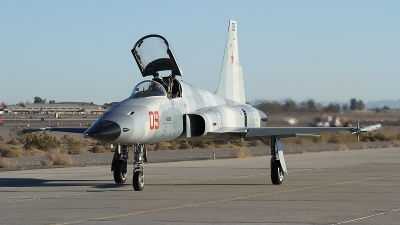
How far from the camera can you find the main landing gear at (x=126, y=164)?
1662 cm

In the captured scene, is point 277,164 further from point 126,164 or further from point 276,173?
point 126,164

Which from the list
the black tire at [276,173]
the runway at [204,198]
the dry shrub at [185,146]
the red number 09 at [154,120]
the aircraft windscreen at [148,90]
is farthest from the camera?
the dry shrub at [185,146]

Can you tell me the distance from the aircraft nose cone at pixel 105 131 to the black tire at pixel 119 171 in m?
3.60

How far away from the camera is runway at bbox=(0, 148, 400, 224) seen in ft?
38.7

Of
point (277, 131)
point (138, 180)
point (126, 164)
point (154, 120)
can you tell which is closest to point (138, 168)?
point (138, 180)

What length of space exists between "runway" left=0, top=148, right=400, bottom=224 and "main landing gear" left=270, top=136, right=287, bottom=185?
0.29 metres

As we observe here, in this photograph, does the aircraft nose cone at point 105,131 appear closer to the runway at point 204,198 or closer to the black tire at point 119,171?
the runway at point 204,198

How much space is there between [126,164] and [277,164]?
14.0 feet

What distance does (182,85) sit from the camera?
62.4 feet

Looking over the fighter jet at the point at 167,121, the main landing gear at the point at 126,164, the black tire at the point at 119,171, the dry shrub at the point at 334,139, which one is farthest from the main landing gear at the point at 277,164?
the dry shrub at the point at 334,139

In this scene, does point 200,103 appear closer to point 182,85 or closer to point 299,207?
point 182,85

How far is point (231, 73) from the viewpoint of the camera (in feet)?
81.9

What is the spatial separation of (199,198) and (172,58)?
5.13 meters

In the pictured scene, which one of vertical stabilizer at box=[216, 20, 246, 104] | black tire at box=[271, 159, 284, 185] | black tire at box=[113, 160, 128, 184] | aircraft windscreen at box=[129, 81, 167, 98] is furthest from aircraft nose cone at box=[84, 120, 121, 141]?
vertical stabilizer at box=[216, 20, 246, 104]
